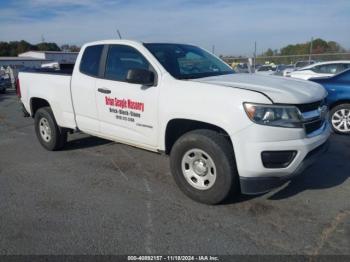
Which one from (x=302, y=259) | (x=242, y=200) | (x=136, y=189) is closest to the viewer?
(x=302, y=259)

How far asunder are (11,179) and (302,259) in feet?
13.0

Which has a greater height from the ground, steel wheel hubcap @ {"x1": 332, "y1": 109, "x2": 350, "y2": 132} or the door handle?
the door handle

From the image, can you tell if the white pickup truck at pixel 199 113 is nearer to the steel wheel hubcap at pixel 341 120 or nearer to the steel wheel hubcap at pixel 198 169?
the steel wheel hubcap at pixel 198 169

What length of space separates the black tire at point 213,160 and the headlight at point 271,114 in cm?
46

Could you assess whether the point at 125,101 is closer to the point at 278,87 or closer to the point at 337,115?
the point at 278,87

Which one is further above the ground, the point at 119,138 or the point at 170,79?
the point at 170,79

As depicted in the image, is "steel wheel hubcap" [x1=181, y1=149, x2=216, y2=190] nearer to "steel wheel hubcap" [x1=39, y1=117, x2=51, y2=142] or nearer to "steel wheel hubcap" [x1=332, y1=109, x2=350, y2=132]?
"steel wheel hubcap" [x1=39, y1=117, x2=51, y2=142]

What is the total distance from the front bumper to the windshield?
124 centimetres

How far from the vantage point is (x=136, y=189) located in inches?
179

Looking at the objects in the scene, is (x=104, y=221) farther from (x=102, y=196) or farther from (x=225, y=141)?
(x=225, y=141)

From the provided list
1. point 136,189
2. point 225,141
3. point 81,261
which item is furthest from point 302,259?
point 136,189

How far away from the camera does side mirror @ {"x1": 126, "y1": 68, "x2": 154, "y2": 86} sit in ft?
13.6

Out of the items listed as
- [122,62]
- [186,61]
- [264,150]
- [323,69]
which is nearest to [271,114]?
[264,150]

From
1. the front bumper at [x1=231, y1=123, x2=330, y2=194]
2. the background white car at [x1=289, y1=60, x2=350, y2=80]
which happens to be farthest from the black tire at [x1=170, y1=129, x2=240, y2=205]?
the background white car at [x1=289, y1=60, x2=350, y2=80]
